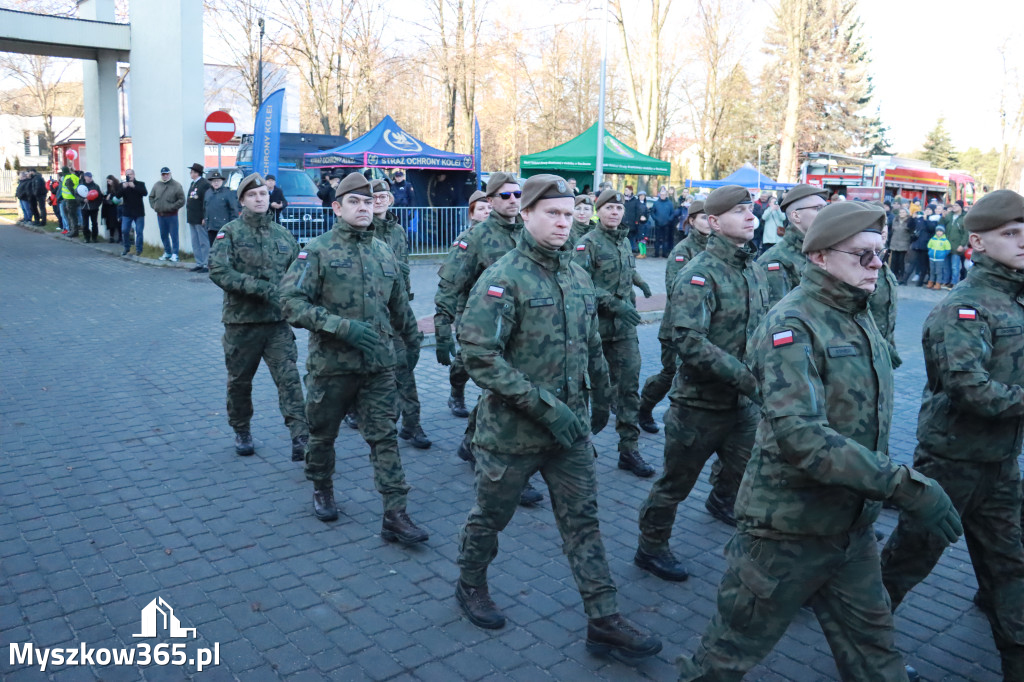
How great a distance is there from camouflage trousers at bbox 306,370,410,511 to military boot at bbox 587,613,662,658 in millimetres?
1729

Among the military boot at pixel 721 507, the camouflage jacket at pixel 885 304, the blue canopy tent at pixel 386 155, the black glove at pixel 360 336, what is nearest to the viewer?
the black glove at pixel 360 336

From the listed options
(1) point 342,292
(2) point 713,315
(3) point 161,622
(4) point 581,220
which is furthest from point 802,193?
(3) point 161,622

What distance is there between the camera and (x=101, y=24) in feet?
69.3

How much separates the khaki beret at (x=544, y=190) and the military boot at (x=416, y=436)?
11.7 ft

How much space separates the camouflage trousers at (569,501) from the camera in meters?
4.04

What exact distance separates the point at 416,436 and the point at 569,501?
343 cm

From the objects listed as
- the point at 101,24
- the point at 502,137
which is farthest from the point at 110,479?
the point at 502,137

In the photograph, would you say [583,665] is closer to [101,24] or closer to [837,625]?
[837,625]

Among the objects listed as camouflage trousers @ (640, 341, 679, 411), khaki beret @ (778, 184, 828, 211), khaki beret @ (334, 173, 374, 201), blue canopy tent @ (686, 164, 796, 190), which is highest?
blue canopy tent @ (686, 164, 796, 190)

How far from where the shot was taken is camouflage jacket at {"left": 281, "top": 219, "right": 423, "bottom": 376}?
5.34 metres

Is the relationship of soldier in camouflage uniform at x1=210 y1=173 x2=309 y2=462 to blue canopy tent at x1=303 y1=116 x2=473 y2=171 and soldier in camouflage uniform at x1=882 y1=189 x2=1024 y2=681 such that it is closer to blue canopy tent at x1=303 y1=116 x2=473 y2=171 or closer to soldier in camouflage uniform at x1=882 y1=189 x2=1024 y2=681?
soldier in camouflage uniform at x1=882 y1=189 x2=1024 y2=681

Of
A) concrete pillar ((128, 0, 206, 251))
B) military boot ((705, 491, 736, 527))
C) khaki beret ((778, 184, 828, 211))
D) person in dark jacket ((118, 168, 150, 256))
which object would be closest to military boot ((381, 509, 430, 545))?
military boot ((705, 491, 736, 527))

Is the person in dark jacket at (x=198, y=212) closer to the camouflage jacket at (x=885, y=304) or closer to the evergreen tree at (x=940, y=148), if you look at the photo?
the camouflage jacket at (x=885, y=304)

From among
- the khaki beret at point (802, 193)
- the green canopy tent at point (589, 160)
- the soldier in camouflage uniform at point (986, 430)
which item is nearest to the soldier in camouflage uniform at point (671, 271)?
the khaki beret at point (802, 193)
